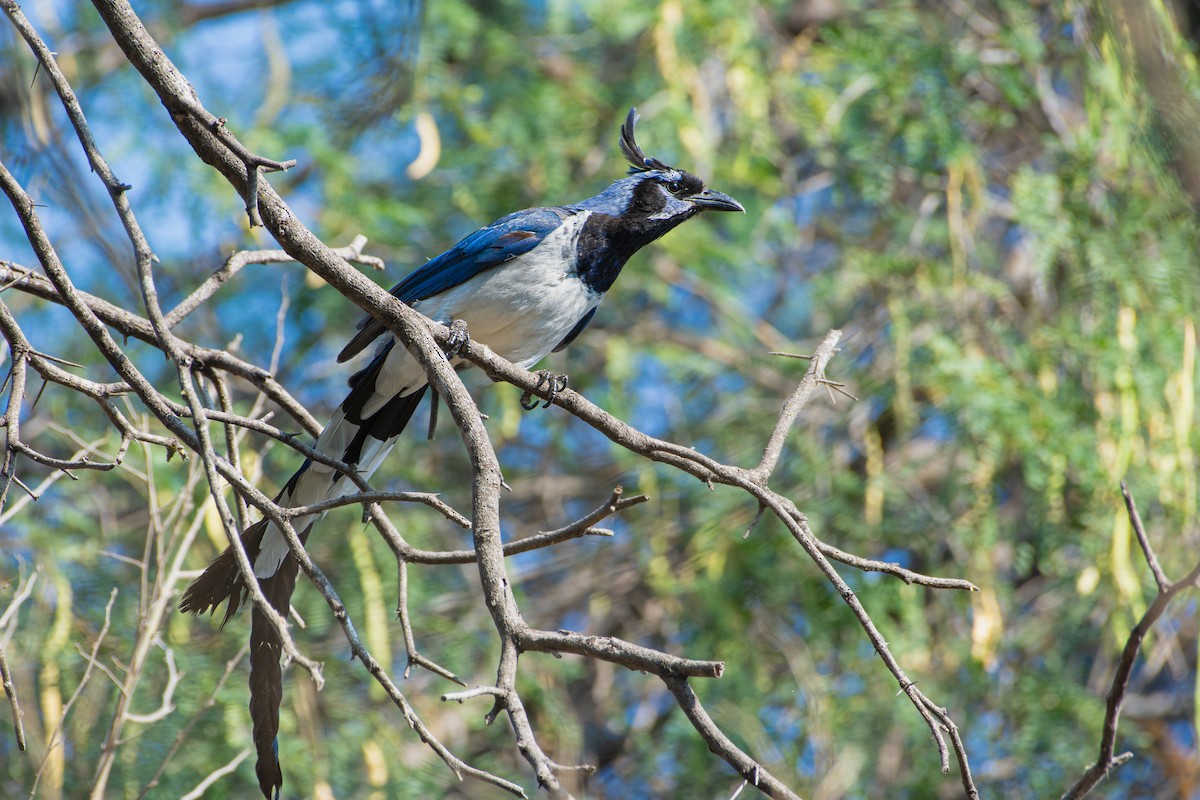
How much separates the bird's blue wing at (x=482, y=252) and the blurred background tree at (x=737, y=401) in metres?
0.95

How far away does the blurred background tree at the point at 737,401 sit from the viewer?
5.34 metres

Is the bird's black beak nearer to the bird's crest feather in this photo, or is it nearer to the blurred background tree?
the bird's crest feather

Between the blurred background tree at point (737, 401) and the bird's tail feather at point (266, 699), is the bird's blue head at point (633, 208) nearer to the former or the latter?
the blurred background tree at point (737, 401)

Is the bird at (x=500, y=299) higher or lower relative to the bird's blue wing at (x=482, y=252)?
lower

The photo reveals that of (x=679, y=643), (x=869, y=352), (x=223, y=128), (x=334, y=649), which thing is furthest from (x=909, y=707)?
(x=223, y=128)

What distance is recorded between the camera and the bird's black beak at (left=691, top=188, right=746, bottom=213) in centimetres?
485

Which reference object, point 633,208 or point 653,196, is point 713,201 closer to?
point 653,196

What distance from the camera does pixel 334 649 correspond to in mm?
6152

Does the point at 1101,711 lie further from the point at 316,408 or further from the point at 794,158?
the point at 316,408

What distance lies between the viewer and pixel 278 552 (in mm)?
3398

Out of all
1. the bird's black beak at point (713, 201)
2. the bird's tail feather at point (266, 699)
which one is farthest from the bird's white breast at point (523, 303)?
the bird's tail feather at point (266, 699)

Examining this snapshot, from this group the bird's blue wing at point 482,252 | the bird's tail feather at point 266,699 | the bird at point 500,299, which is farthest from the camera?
the bird's blue wing at point 482,252

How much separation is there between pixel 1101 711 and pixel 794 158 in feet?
13.2

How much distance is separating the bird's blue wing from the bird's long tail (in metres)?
0.23
